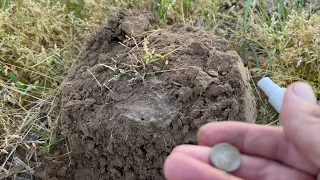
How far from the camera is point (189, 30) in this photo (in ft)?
7.92

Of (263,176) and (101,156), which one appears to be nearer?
(263,176)

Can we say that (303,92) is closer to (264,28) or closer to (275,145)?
(275,145)

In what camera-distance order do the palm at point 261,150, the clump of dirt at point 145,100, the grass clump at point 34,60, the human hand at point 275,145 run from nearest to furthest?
the human hand at point 275,145
the palm at point 261,150
the clump of dirt at point 145,100
the grass clump at point 34,60

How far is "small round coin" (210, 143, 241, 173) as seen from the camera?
5.08 ft

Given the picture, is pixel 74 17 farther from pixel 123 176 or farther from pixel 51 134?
pixel 123 176

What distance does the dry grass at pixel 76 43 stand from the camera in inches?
95.0

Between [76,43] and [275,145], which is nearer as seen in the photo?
[275,145]

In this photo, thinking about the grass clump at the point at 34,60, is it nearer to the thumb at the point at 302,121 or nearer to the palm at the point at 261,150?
the palm at the point at 261,150

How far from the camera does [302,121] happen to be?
1523mm

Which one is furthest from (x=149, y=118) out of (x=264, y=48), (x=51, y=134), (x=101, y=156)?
(x=264, y=48)

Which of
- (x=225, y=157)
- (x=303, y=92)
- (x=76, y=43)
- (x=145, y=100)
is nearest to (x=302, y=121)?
(x=303, y=92)

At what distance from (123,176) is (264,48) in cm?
99

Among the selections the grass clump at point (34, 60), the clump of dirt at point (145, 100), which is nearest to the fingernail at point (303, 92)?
the clump of dirt at point (145, 100)

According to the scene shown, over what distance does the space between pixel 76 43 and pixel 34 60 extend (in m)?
0.24
